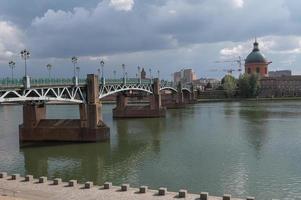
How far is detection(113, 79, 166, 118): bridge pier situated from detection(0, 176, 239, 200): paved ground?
82.1 metres

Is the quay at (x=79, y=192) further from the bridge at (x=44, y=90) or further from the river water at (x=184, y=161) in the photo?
the bridge at (x=44, y=90)

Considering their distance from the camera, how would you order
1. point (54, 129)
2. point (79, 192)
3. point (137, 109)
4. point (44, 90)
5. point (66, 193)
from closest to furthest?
point (66, 193)
point (79, 192)
point (44, 90)
point (54, 129)
point (137, 109)

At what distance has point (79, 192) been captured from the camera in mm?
30766

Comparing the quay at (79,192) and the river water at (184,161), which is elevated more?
the quay at (79,192)

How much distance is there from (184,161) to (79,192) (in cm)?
2028

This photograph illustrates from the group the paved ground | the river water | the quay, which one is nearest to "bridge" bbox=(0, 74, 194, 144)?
the river water

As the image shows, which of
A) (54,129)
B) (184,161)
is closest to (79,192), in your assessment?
(184,161)

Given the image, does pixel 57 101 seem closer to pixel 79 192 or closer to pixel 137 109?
pixel 79 192

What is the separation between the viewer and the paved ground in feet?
95.6

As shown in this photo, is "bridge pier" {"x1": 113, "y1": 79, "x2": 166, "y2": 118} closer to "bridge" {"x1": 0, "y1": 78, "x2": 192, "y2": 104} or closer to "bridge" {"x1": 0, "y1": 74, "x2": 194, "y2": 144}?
"bridge" {"x1": 0, "y1": 78, "x2": 192, "y2": 104}

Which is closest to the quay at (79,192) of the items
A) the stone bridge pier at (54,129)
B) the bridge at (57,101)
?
the bridge at (57,101)

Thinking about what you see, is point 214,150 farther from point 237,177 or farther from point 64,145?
point 64,145

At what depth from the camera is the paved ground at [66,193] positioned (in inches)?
1147

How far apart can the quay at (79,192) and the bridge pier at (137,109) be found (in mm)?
81584
